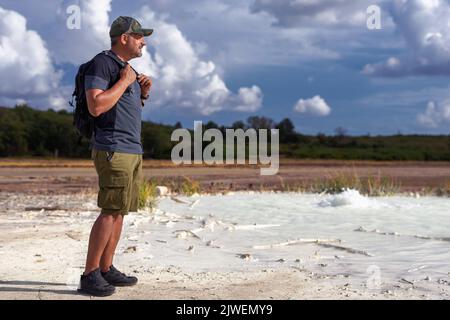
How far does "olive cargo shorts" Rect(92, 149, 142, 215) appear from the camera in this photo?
394 cm

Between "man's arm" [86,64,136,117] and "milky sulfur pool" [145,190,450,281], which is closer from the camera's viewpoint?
"man's arm" [86,64,136,117]

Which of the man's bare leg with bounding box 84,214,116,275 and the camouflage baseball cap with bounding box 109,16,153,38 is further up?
the camouflage baseball cap with bounding box 109,16,153,38

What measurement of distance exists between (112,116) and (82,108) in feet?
0.66

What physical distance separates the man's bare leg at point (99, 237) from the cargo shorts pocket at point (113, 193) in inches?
3.8

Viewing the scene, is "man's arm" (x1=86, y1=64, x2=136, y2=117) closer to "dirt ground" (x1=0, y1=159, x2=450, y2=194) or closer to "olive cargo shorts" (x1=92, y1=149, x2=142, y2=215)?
"olive cargo shorts" (x1=92, y1=149, x2=142, y2=215)

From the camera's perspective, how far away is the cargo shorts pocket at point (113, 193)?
3.96 m

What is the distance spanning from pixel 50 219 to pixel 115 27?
15.2 feet

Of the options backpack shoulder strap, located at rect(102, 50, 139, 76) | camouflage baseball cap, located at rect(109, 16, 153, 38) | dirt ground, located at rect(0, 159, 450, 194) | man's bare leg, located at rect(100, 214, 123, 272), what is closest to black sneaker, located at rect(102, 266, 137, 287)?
man's bare leg, located at rect(100, 214, 123, 272)

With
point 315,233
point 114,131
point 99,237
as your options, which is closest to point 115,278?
point 99,237

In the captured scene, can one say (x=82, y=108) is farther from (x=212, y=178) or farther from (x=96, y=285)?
(x=212, y=178)

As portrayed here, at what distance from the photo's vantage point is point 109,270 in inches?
168

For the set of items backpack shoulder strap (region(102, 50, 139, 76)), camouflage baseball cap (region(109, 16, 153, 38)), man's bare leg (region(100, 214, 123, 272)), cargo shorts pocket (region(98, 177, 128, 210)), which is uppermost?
camouflage baseball cap (region(109, 16, 153, 38))

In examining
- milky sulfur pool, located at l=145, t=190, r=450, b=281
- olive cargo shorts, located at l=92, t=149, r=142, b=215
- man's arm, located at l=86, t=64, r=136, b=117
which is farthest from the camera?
milky sulfur pool, located at l=145, t=190, r=450, b=281
